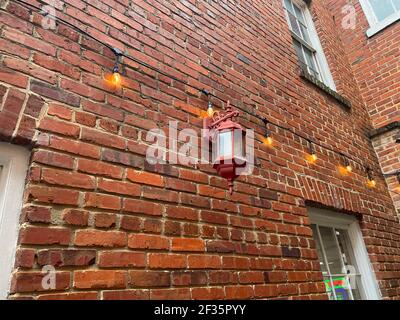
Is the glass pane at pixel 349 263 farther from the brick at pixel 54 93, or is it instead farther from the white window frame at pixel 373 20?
the white window frame at pixel 373 20

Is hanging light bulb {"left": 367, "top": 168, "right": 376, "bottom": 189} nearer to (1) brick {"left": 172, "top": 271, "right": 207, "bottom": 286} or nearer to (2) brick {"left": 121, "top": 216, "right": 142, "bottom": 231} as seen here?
(1) brick {"left": 172, "top": 271, "right": 207, "bottom": 286}

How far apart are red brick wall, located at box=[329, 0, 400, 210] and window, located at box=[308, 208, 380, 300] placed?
1127 mm

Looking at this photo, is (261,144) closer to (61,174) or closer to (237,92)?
(237,92)

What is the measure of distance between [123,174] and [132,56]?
0.78 m

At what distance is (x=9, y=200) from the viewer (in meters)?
1.24

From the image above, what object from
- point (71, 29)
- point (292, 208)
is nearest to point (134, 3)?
point (71, 29)

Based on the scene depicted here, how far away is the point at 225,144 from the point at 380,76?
3.93 meters

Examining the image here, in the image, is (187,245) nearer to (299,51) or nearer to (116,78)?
(116,78)

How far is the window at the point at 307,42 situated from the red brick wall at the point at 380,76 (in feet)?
2.58

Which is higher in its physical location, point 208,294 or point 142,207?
point 142,207

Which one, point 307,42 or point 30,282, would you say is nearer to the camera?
point 30,282

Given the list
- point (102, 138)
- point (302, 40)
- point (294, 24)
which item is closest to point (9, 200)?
point (102, 138)

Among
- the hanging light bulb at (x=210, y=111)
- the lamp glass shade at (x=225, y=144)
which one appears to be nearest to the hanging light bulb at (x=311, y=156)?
the hanging light bulb at (x=210, y=111)

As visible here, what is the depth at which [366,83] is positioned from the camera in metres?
4.71
